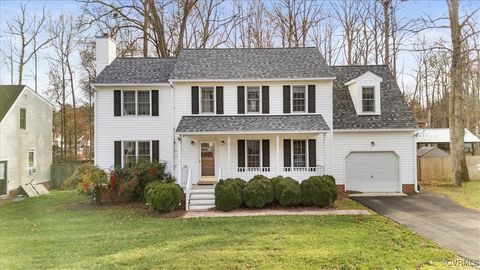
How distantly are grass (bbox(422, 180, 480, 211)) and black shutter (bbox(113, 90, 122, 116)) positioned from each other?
44.5 feet

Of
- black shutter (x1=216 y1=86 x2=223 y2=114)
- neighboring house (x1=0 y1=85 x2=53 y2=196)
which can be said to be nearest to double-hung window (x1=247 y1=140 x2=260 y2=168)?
black shutter (x1=216 y1=86 x2=223 y2=114)

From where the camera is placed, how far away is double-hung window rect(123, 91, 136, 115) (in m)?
14.8

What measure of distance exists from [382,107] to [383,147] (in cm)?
189

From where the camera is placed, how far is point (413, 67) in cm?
2250

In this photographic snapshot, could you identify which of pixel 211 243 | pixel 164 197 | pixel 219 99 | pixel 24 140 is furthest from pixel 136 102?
pixel 211 243

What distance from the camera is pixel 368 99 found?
50.7 ft

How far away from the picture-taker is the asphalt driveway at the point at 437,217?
784 centimetres

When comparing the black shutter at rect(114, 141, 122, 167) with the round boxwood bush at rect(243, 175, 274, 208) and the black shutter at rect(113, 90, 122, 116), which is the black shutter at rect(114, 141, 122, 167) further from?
the round boxwood bush at rect(243, 175, 274, 208)

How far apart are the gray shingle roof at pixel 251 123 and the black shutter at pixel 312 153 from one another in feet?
3.17

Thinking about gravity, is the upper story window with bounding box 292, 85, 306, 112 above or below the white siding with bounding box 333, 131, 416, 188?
above

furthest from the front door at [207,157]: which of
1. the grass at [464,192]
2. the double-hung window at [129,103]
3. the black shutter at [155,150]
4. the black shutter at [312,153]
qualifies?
the grass at [464,192]

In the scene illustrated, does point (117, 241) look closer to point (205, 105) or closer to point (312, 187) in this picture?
point (312, 187)

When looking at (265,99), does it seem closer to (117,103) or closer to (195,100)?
(195,100)

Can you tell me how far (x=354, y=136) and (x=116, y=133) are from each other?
10.1m
